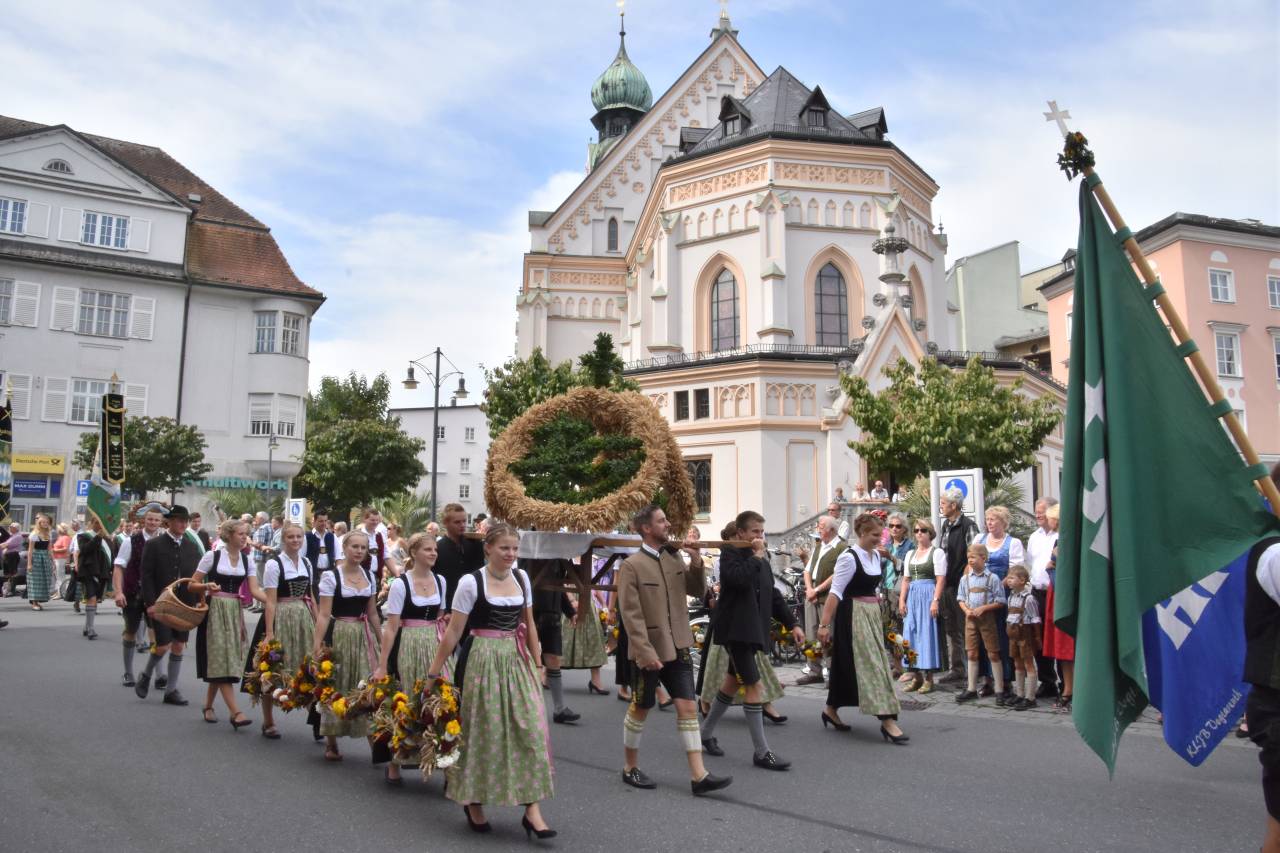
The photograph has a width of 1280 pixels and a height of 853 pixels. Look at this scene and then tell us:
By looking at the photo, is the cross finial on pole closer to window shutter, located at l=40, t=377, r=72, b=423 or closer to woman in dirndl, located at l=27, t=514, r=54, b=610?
woman in dirndl, located at l=27, t=514, r=54, b=610

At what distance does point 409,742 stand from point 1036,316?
59098mm

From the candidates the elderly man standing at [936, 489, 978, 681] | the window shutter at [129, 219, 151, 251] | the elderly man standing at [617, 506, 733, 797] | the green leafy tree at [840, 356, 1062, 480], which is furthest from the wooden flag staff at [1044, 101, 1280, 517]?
the window shutter at [129, 219, 151, 251]

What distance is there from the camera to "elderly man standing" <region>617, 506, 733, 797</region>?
259 inches

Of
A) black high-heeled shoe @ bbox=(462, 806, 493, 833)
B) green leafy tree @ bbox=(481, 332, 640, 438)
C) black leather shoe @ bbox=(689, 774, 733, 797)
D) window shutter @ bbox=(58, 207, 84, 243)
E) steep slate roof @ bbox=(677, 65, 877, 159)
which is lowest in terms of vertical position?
black high-heeled shoe @ bbox=(462, 806, 493, 833)

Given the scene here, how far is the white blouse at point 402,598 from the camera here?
6961 mm

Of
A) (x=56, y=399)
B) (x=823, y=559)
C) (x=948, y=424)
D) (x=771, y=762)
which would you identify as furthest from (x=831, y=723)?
(x=56, y=399)

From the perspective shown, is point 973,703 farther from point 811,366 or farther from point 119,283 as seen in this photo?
point 119,283

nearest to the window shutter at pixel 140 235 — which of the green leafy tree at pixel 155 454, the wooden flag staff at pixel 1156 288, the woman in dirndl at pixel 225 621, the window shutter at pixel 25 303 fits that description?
the window shutter at pixel 25 303

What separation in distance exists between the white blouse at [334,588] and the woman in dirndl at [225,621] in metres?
1.71

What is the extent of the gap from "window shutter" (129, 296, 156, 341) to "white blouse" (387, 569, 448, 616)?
125ft

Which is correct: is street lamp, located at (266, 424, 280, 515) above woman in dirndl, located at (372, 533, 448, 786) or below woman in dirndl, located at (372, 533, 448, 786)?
above

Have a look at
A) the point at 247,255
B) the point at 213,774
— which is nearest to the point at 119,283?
the point at 247,255

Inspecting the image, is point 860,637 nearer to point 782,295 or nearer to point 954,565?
point 954,565

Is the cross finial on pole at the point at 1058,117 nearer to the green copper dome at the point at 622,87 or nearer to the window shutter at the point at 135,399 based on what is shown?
the window shutter at the point at 135,399
